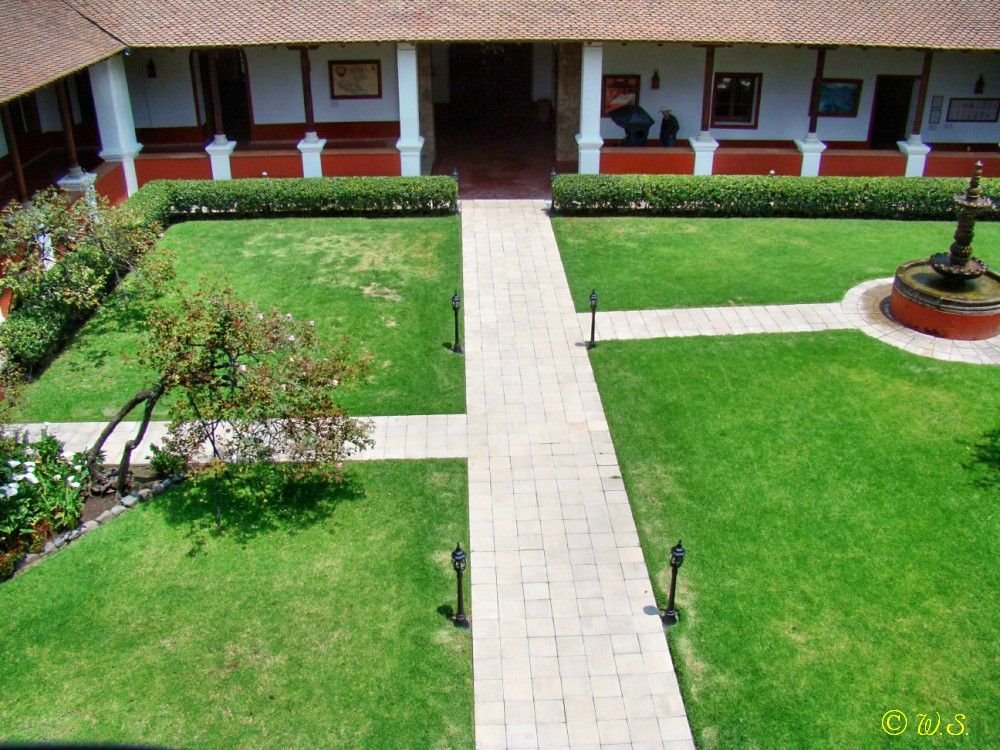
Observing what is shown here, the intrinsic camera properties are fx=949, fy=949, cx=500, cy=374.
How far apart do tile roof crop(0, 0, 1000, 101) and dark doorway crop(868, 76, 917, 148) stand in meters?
2.80

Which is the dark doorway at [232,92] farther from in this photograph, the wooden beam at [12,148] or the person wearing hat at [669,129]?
the person wearing hat at [669,129]

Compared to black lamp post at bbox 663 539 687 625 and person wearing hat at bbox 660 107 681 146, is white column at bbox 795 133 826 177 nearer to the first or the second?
person wearing hat at bbox 660 107 681 146

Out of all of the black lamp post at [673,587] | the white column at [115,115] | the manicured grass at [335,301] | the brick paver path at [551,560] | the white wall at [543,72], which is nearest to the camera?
the brick paver path at [551,560]

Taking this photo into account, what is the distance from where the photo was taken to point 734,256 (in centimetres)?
2039

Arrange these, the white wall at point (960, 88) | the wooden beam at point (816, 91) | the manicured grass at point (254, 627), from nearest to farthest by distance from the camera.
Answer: the manicured grass at point (254, 627) → the wooden beam at point (816, 91) → the white wall at point (960, 88)

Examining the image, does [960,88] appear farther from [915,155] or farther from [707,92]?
[707,92]

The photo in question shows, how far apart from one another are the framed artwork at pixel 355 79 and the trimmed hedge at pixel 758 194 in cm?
675

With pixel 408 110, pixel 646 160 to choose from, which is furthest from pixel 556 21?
pixel 408 110

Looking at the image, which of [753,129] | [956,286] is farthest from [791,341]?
[753,129]

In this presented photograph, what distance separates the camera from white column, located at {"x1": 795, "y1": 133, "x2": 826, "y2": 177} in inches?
944

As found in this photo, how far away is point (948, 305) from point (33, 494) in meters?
15.0

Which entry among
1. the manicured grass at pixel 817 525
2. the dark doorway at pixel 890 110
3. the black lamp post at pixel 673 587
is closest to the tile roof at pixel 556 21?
the dark doorway at pixel 890 110

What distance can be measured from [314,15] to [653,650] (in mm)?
17715

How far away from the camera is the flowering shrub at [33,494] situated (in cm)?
1188
